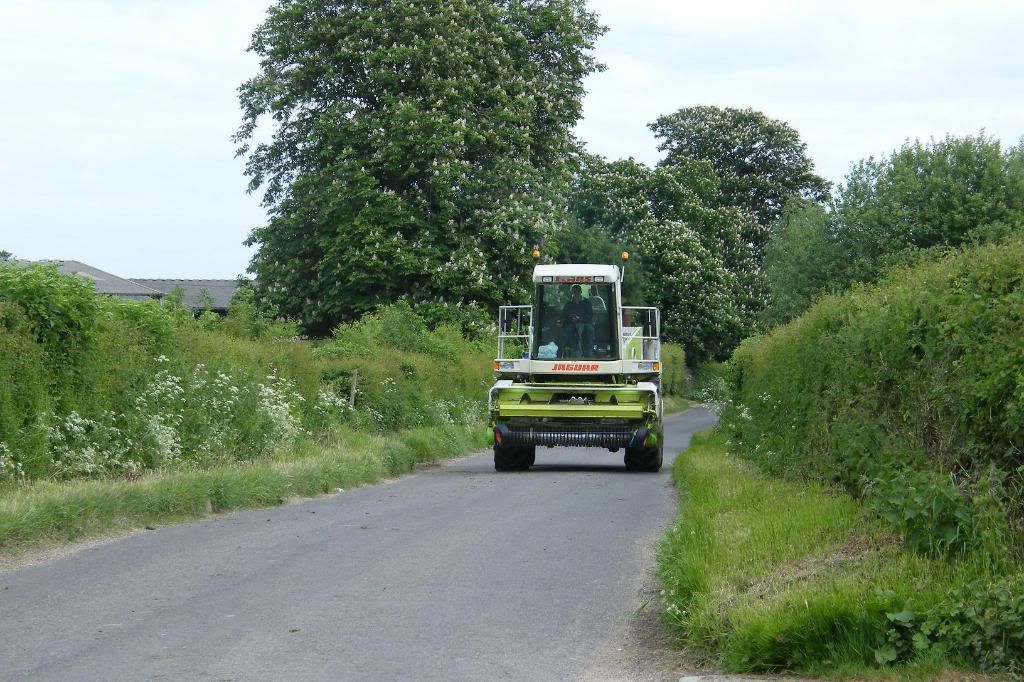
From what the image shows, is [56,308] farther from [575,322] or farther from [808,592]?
[575,322]

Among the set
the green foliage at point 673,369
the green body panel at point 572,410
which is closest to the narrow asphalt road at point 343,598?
the green body panel at point 572,410

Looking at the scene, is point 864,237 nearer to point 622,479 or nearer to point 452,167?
point 452,167

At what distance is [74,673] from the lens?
6840 millimetres

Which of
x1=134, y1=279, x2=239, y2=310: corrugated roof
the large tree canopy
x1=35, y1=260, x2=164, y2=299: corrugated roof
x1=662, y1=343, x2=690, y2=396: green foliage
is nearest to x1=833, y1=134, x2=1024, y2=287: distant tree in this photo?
the large tree canopy

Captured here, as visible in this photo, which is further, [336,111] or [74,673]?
[336,111]

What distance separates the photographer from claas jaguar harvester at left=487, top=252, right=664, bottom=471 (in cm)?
2180

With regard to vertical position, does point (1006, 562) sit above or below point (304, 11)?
below

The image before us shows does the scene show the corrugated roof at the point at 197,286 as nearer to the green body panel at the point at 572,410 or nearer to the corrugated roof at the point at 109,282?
the corrugated roof at the point at 109,282

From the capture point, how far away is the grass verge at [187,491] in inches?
453

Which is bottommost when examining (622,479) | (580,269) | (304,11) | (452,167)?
(622,479)

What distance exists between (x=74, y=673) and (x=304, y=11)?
35531 mm

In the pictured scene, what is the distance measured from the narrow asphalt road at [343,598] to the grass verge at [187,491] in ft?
1.57

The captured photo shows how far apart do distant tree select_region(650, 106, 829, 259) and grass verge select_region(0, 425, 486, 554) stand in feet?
162

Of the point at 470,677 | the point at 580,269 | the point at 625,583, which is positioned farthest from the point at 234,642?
the point at 580,269
